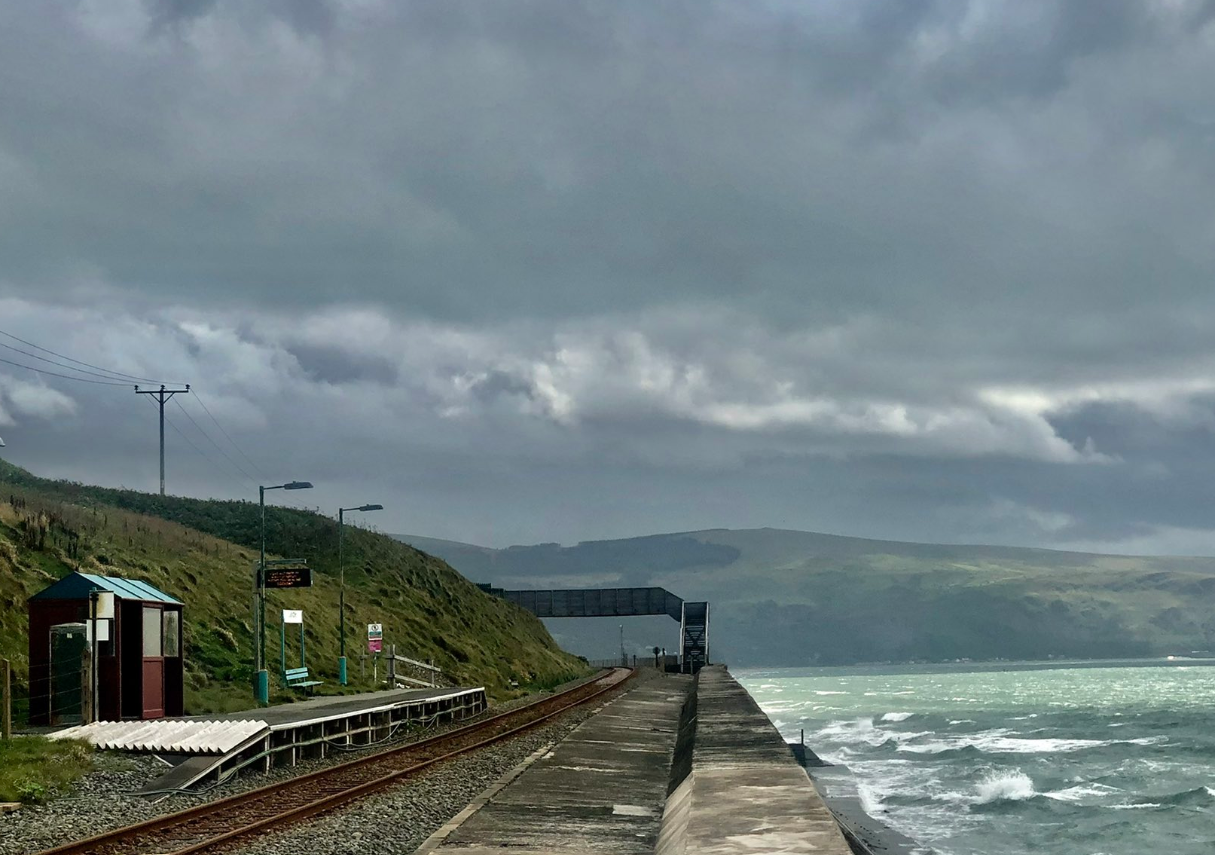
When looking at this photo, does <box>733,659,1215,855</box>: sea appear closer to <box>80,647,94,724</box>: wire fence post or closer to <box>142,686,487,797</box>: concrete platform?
<box>142,686,487,797</box>: concrete platform

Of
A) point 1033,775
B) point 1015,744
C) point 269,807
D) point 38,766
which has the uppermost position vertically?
point 38,766

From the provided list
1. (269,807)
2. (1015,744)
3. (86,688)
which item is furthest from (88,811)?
(1015,744)

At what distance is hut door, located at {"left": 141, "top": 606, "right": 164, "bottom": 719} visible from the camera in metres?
30.1

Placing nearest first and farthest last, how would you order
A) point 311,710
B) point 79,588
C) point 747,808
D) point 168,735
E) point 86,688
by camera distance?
point 747,808, point 168,735, point 86,688, point 79,588, point 311,710

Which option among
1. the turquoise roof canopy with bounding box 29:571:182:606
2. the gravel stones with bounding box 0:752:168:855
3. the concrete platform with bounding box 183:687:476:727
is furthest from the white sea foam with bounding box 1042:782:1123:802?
the gravel stones with bounding box 0:752:168:855

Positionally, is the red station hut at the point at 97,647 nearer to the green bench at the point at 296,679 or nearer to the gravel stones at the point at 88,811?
the gravel stones at the point at 88,811

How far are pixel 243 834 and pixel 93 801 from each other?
169 inches

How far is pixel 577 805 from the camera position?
17.6 meters

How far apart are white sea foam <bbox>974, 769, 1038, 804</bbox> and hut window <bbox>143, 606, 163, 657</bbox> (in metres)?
39.0

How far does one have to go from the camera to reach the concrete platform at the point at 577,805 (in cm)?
1405

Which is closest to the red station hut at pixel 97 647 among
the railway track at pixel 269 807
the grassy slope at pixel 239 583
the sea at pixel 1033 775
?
the grassy slope at pixel 239 583

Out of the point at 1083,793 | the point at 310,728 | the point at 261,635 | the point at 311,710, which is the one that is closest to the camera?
the point at 310,728

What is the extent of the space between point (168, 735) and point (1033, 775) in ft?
174

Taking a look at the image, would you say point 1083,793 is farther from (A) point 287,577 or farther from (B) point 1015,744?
(A) point 287,577
